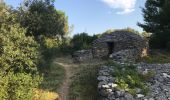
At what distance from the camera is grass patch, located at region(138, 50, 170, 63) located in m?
28.3

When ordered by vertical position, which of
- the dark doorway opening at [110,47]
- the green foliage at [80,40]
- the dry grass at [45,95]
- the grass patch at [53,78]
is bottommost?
the dry grass at [45,95]

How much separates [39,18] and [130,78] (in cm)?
778

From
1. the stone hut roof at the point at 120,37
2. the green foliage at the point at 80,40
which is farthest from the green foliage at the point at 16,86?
the green foliage at the point at 80,40

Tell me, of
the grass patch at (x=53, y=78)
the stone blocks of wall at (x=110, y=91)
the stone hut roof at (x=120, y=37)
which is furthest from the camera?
the stone hut roof at (x=120, y=37)

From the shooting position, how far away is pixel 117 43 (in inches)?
1307

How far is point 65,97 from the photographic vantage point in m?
22.1

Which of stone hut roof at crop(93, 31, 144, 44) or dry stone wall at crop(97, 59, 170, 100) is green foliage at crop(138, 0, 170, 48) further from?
dry stone wall at crop(97, 59, 170, 100)

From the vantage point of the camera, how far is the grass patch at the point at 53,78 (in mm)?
23453

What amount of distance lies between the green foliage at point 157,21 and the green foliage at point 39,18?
10.7 m

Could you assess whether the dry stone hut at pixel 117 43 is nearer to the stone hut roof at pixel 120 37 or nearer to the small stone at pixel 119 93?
the stone hut roof at pixel 120 37

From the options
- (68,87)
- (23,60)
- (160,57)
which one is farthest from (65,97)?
(160,57)

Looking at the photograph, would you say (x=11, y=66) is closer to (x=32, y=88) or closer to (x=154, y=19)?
(x=32, y=88)

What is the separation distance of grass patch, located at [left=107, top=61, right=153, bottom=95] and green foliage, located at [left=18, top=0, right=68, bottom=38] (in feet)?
18.0

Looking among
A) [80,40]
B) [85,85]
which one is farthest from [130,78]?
[80,40]
